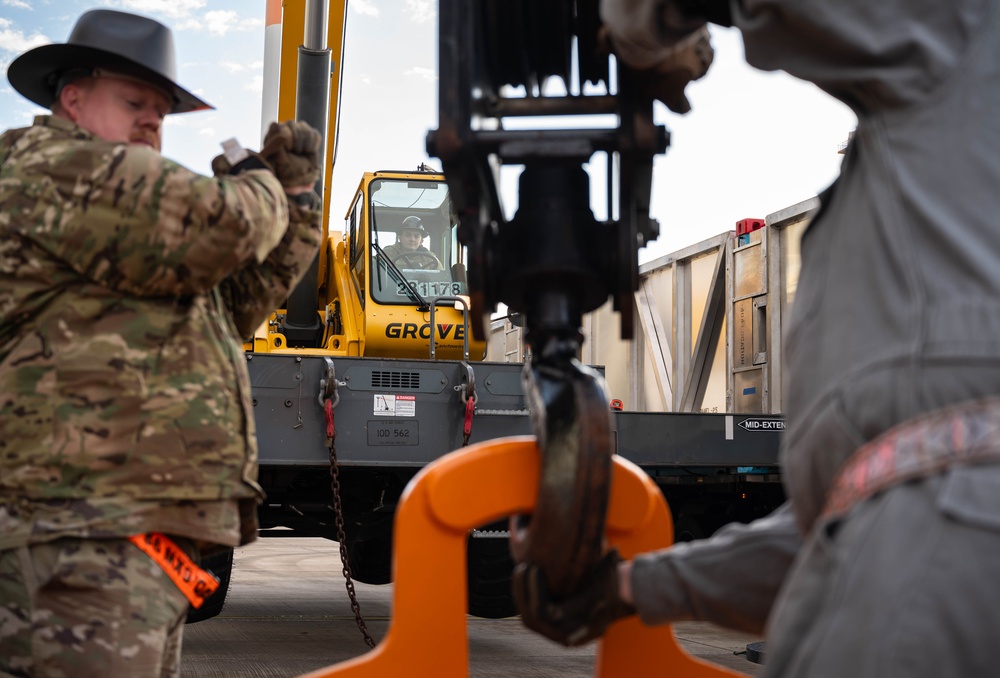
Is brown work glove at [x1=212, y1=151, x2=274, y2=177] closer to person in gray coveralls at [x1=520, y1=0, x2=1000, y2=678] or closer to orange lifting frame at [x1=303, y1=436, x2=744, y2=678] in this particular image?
orange lifting frame at [x1=303, y1=436, x2=744, y2=678]

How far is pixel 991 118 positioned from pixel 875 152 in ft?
0.44

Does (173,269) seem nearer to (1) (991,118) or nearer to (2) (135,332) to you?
(2) (135,332)

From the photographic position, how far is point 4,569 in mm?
2062

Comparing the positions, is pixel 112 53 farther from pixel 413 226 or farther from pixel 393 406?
pixel 413 226

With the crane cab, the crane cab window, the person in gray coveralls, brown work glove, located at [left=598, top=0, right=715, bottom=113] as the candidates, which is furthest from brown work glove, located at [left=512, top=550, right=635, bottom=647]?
the crane cab window

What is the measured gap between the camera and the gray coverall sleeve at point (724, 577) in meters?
1.70

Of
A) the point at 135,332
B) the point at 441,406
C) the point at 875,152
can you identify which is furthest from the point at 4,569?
the point at 441,406

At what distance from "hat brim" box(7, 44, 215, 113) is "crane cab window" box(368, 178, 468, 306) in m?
4.64

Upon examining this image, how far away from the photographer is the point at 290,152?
8.20ft

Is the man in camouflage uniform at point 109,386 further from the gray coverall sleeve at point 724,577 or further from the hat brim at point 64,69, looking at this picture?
the gray coverall sleeve at point 724,577

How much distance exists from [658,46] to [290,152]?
115 centimetres

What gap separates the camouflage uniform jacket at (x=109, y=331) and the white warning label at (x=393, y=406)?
11.0ft

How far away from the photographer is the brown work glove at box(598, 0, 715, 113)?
1577mm

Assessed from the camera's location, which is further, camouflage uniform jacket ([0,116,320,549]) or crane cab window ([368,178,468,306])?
crane cab window ([368,178,468,306])
